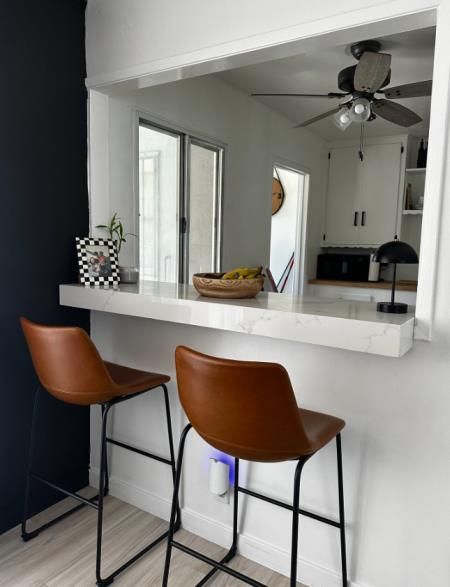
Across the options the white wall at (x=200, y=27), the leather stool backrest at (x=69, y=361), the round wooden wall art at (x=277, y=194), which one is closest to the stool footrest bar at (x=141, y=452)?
the leather stool backrest at (x=69, y=361)

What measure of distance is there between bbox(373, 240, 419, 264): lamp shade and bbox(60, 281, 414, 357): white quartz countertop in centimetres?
18

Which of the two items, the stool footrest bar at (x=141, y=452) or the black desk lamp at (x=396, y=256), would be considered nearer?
the black desk lamp at (x=396, y=256)

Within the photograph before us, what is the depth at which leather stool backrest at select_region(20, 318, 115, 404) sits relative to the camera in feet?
5.24

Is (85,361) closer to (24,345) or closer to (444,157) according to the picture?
(24,345)

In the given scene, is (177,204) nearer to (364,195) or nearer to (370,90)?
(370,90)

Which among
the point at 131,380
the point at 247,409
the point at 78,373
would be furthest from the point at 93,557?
the point at 247,409

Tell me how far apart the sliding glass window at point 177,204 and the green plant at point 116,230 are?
1.30ft

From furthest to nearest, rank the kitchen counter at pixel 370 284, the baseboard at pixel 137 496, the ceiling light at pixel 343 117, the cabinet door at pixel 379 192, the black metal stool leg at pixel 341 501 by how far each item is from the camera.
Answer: the cabinet door at pixel 379 192 → the kitchen counter at pixel 370 284 → the ceiling light at pixel 343 117 → the baseboard at pixel 137 496 → the black metal stool leg at pixel 341 501

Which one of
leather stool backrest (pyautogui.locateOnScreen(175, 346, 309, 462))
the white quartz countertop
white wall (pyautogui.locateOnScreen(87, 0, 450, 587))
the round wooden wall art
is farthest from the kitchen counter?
leather stool backrest (pyautogui.locateOnScreen(175, 346, 309, 462))

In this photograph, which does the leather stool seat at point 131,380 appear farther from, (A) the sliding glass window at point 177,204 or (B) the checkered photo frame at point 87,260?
(A) the sliding glass window at point 177,204

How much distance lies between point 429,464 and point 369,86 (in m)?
2.18

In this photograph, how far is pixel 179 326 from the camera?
2076mm

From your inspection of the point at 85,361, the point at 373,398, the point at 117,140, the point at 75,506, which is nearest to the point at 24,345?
the point at 85,361

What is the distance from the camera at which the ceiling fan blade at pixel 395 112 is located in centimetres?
288
